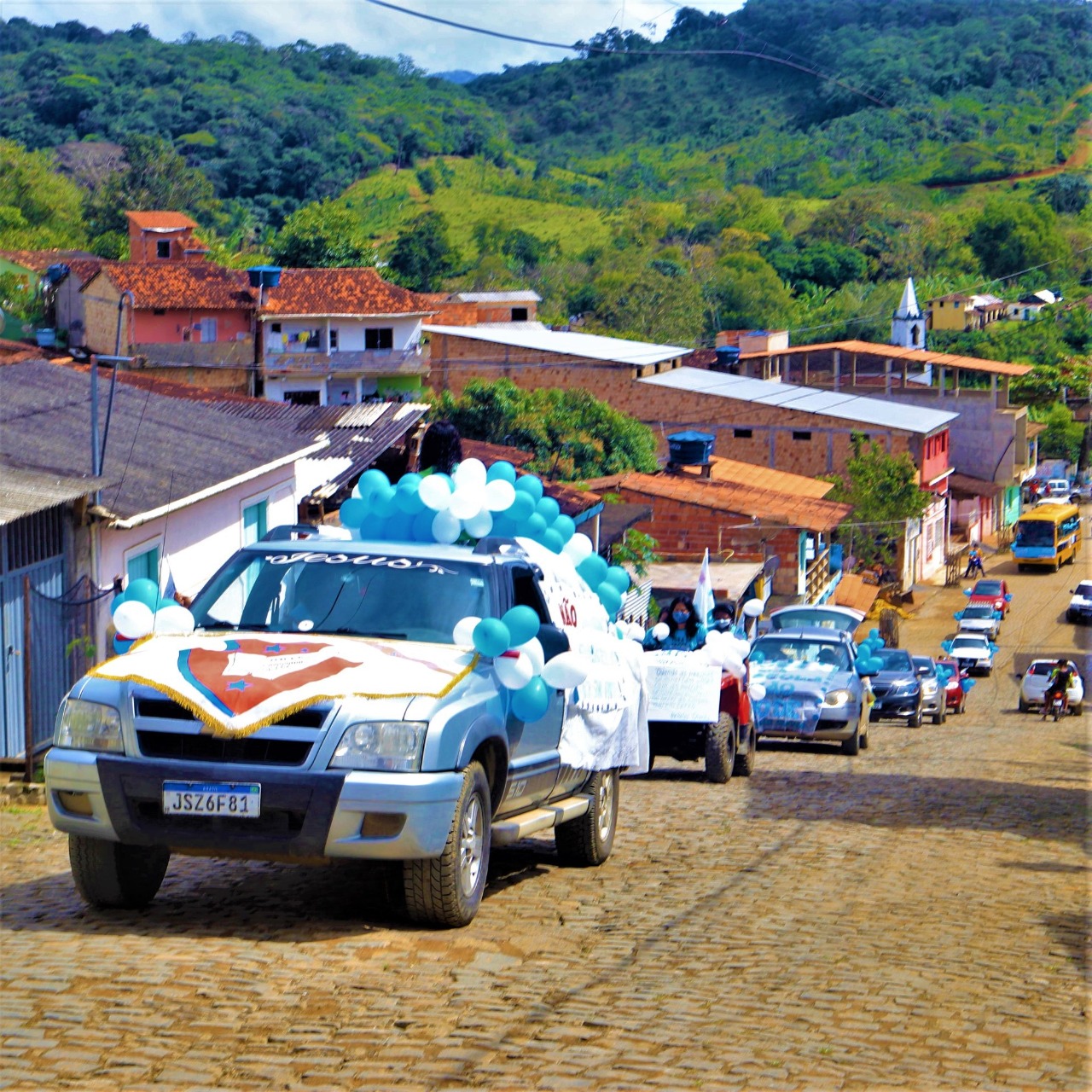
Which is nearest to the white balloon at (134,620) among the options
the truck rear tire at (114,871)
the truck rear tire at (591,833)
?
Answer: the truck rear tire at (114,871)

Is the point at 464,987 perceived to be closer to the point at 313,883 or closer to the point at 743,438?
the point at 313,883

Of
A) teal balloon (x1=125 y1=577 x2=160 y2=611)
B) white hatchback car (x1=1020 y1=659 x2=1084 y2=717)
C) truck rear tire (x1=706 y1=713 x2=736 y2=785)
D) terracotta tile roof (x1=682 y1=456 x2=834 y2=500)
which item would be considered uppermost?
teal balloon (x1=125 y1=577 x2=160 y2=611)

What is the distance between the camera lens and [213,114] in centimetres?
13338

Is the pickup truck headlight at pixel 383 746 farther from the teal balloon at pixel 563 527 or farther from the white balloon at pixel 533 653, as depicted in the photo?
the teal balloon at pixel 563 527

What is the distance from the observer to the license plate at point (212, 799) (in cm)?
680

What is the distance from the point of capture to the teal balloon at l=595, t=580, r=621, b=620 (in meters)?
9.99

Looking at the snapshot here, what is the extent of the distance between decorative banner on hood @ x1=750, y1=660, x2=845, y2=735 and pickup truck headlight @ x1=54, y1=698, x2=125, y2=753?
1239 centimetres

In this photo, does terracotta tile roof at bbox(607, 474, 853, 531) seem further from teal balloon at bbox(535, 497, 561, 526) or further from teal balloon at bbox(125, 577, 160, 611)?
teal balloon at bbox(125, 577, 160, 611)

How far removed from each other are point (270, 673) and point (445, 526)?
78.6 inches

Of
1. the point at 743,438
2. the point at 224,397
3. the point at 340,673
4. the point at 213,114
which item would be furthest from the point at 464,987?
the point at 213,114

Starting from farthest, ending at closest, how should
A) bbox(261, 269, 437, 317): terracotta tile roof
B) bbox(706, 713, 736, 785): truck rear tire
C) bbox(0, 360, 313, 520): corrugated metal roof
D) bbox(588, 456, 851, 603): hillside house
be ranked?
1. bbox(261, 269, 437, 317): terracotta tile roof
2. bbox(588, 456, 851, 603): hillside house
3. bbox(0, 360, 313, 520): corrugated metal roof
4. bbox(706, 713, 736, 785): truck rear tire

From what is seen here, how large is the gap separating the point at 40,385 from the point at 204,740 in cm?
1309

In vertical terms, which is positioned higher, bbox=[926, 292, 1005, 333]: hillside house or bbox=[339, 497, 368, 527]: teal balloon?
bbox=[926, 292, 1005, 333]: hillside house

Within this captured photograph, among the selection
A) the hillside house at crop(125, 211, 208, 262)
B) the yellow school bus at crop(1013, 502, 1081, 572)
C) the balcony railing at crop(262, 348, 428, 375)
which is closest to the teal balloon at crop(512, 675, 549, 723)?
the yellow school bus at crop(1013, 502, 1081, 572)
